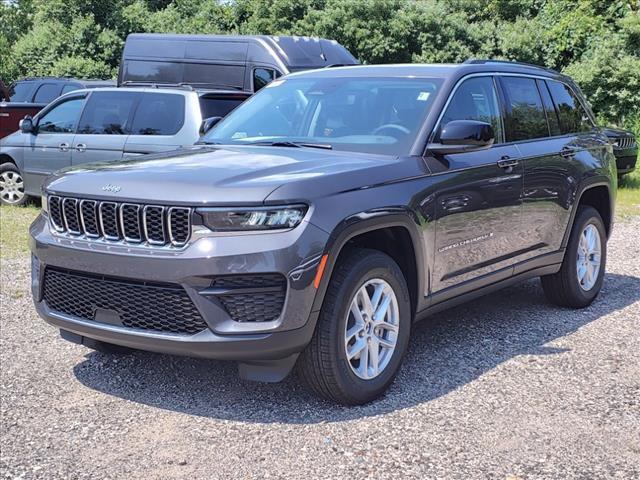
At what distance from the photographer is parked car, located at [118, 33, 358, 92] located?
1334 centimetres

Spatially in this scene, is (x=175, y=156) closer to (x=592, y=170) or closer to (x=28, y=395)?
(x=28, y=395)

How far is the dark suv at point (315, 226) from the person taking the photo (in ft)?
12.6

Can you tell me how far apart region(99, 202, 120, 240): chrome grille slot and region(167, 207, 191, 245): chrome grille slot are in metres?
0.34

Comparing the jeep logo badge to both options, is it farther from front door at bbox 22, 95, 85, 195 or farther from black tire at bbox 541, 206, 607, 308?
front door at bbox 22, 95, 85, 195

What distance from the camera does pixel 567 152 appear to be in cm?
618

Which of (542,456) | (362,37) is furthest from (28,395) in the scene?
(362,37)

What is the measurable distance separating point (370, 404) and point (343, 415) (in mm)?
209

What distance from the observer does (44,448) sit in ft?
12.6

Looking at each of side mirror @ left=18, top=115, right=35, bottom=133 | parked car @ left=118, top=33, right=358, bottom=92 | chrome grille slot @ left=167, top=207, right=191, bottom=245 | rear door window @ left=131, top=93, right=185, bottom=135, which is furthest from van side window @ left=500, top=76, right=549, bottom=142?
parked car @ left=118, top=33, right=358, bottom=92

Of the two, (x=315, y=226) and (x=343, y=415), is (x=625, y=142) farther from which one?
(x=315, y=226)

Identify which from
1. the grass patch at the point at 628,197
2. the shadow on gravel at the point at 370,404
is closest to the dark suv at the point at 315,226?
the shadow on gravel at the point at 370,404

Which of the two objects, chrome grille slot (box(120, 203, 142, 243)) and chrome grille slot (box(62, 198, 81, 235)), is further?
chrome grille slot (box(62, 198, 81, 235))

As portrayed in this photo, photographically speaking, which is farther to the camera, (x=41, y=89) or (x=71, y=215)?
(x=41, y=89)

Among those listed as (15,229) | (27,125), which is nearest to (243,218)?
(15,229)
